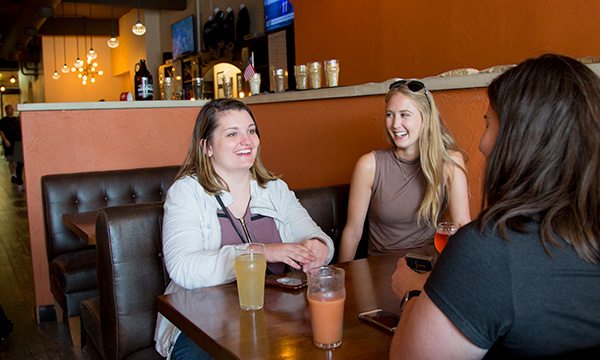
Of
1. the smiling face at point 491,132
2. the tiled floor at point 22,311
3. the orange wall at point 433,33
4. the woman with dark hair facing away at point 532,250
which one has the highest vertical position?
the orange wall at point 433,33

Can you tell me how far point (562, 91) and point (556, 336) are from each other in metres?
0.40

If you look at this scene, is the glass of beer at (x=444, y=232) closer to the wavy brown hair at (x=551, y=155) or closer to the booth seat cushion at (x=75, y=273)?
the wavy brown hair at (x=551, y=155)

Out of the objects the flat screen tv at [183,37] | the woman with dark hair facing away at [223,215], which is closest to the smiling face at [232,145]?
the woman with dark hair facing away at [223,215]

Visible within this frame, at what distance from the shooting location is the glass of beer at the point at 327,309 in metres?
1.10

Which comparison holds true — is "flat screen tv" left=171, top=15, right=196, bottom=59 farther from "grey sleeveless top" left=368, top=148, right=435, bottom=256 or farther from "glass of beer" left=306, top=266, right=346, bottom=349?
"glass of beer" left=306, top=266, right=346, bottom=349

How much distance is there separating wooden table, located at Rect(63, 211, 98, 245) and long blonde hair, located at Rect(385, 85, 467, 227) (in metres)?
1.42

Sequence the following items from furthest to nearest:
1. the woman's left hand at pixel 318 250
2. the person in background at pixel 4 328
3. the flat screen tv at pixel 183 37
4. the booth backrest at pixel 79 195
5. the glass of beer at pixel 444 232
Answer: the flat screen tv at pixel 183 37 < the booth backrest at pixel 79 195 < the person in background at pixel 4 328 < the woman's left hand at pixel 318 250 < the glass of beer at pixel 444 232

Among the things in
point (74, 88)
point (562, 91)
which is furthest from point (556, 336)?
point (74, 88)

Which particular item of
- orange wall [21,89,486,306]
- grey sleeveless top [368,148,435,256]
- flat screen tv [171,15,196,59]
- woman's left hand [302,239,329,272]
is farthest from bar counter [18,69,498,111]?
flat screen tv [171,15,196,59]

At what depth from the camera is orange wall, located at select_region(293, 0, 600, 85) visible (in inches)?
133

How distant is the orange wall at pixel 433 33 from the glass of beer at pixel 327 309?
9.05ft

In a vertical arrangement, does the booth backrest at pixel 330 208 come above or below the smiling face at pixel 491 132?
below

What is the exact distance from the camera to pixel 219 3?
29.0ft

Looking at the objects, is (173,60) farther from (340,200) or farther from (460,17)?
(340,200)
